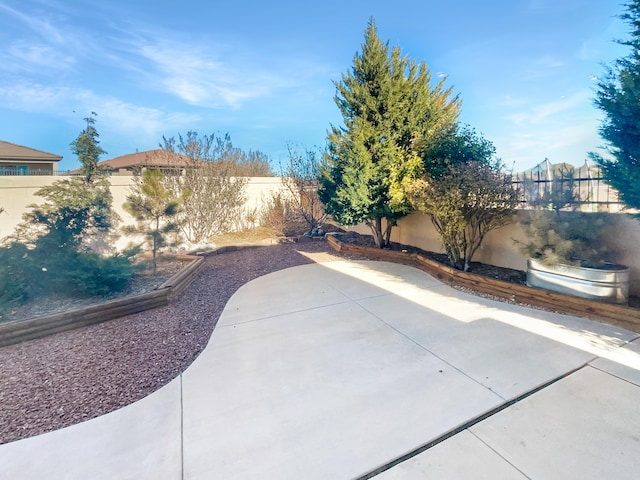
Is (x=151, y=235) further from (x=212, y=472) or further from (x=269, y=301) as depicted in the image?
(x=212, y=472)

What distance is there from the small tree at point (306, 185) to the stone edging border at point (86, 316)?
5.78m

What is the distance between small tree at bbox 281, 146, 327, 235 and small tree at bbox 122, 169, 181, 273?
4.92 meters

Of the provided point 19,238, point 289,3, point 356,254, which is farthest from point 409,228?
point 19,238

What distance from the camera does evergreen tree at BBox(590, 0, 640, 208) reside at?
3197mm

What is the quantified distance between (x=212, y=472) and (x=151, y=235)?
186 inches

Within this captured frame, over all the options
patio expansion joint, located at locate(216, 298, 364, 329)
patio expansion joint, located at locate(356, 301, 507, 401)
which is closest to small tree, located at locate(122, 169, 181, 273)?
patio expansion joint, located at locate(216, 298, 364, 329)

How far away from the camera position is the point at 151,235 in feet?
18.0

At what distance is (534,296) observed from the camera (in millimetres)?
4074

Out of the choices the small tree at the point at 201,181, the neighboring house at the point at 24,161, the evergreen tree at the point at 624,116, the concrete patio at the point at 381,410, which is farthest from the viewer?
the neighboring house at the point at 24,161

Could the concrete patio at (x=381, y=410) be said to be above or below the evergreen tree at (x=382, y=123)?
below

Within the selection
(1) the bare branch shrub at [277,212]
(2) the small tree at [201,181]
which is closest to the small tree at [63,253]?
(2) the small tree at [201,181]

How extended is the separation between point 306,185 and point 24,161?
17.3 metres

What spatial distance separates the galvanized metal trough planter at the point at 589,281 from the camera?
358 cm

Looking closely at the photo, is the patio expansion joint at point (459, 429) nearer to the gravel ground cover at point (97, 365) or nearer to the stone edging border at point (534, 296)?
the stone edging border at point (534, 296)
